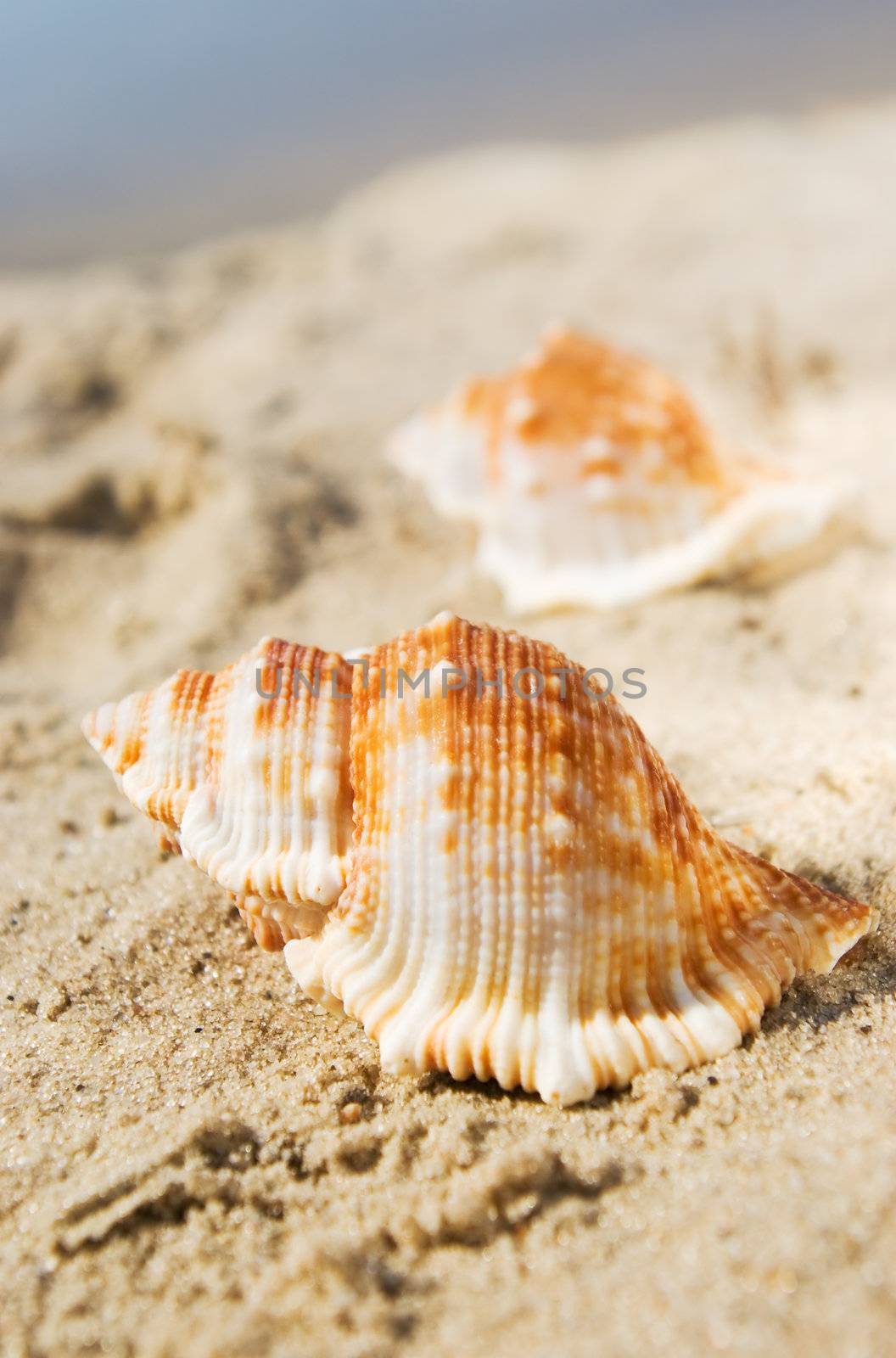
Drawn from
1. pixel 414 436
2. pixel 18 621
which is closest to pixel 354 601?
pixel 414 436

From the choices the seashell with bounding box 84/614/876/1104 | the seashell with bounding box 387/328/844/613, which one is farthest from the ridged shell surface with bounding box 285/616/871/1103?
the seashell with bounding box 387/328/844/613

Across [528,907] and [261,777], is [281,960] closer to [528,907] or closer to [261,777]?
[261,777]

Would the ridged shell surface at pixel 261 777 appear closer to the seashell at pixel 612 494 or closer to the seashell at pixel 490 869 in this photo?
the seashell at pixel 490 869

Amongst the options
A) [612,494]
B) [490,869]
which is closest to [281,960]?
[490,869]

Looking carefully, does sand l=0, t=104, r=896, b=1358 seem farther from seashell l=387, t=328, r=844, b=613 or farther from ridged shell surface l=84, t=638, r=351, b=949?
ridged shell surface l=84, t=638, r=351, b=949

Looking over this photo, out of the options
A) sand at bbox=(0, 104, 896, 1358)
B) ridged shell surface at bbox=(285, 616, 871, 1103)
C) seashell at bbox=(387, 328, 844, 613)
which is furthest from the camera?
seashell at bbox=(387, 328, 844, 613)

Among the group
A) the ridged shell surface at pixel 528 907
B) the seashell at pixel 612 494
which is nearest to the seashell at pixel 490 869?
the ridged shell surface at pixel 528 907

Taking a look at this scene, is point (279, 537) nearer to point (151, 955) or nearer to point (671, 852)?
point (151, 955)
